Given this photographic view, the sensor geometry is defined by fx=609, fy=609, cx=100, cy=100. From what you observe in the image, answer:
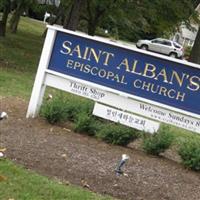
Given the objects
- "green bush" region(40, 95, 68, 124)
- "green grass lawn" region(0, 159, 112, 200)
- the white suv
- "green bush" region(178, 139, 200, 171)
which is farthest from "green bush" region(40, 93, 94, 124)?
the white suv

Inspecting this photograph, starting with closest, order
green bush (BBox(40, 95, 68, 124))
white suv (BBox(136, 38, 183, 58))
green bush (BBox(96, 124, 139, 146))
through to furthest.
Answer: green bush (BBox(96, 124, 139, 146)) → green bush (BBox(40, 95, 68, 124)) → white suv (BBox(136, 38, 183, 58))

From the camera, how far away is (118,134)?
7.31 m

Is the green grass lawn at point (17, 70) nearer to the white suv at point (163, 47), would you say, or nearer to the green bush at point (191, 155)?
the green bush at point (191, 155)

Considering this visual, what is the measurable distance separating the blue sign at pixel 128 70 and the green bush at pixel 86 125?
511 mm

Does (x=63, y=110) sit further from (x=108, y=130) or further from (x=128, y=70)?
(x=128, y=70)

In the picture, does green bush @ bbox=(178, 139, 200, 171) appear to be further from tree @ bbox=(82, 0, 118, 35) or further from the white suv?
the white suv

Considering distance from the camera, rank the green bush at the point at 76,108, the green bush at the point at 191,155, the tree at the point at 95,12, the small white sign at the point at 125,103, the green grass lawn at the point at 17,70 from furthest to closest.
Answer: the tree at the point at 95,12 < the green grass lawn at the point at 17,70 < the green bush at the point at 76,108 < the small white sign at the point at 125,103 < the green bush at the point at 191,155

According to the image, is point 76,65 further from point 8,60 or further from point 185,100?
point 8,60

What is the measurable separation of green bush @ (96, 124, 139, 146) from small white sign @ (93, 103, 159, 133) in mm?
129

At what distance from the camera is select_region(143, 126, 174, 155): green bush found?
23.4 ft

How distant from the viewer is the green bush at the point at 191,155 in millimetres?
6793

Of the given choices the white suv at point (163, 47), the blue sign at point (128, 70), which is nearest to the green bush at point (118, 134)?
the blue sign at point (128, 70)

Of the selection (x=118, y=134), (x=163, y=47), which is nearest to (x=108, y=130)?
(x=118, y=134)

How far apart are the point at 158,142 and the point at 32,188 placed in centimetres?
219
